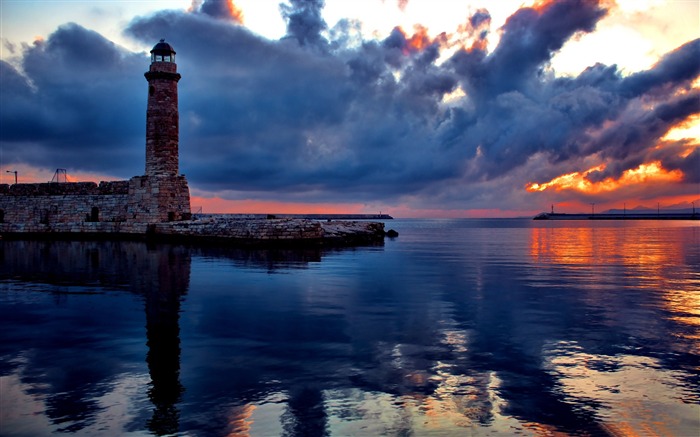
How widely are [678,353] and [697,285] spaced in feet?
29.4

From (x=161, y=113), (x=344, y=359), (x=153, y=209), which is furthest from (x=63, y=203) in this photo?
(x=344, y=359)

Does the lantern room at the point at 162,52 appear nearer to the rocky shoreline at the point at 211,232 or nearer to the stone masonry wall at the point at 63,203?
the stone masonry wall at the point at 63,203

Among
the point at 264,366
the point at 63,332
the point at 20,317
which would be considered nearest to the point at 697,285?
the point at 264,366

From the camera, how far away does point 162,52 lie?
92.9 ft

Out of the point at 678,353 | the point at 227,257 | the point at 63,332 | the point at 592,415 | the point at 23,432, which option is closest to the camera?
the point at 23,432

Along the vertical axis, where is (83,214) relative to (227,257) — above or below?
above

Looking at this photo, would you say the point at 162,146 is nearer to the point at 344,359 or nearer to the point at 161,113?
the point at 161,113

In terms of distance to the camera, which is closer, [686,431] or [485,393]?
[686,431]

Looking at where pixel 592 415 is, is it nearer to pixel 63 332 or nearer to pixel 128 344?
pixel 128 344

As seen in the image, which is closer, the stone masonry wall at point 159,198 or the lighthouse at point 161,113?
the lighthouse at point 161,113

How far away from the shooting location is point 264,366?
598 centimetres

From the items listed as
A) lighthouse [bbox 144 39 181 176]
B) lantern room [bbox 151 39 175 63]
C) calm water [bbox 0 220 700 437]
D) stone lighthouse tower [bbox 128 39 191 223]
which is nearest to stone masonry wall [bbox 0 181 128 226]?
stone lighthouse tower [bbox 128 39 191 223]

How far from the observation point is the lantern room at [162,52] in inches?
1113

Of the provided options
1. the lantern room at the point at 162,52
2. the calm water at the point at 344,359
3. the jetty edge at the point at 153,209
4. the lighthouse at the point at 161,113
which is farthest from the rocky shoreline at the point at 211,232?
the calm water at the point at 344,359
